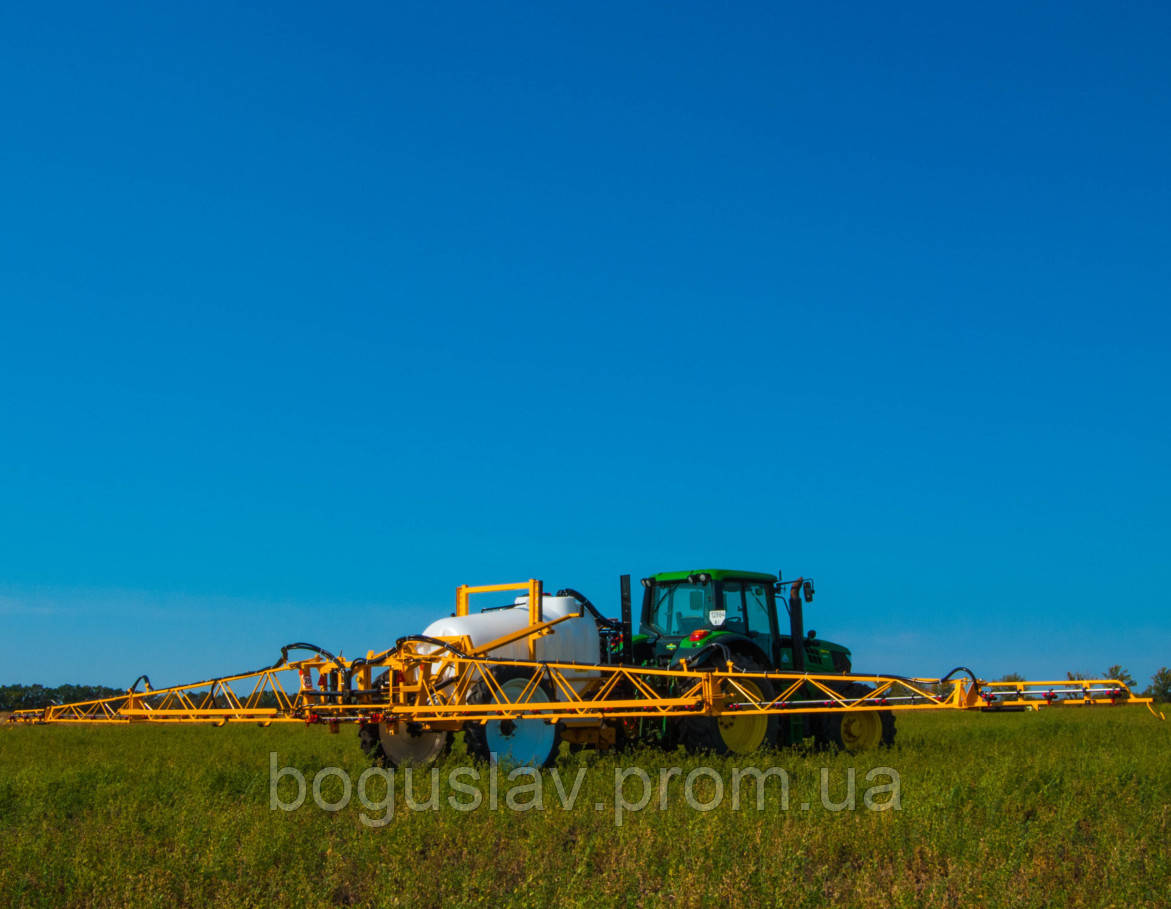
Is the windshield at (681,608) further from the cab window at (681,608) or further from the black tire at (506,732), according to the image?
the black tire at (506,732)

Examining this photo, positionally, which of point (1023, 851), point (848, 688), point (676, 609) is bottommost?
point (1023, 851)

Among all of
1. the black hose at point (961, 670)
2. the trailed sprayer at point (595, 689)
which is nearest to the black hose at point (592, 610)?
the trailed sprayer at point (595, 689)

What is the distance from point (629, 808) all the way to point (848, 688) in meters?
7.51

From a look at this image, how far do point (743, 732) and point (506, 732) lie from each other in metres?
3.65

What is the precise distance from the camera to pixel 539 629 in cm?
1262

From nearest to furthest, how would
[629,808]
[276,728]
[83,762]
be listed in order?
[629,808] → [83,762] → [276,728]

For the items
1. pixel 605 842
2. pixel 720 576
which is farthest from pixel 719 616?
pixel 605 842

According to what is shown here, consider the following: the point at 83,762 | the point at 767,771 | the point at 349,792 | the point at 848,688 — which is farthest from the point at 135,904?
the point at 848,688

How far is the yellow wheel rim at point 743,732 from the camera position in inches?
528

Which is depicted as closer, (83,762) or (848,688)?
(83,762)

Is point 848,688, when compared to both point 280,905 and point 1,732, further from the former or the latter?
point 1,732

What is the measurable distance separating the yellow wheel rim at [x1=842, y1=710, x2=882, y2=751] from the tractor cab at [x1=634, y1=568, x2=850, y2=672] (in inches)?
46.9

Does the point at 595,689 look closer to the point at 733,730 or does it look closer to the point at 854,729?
the point at 733,730

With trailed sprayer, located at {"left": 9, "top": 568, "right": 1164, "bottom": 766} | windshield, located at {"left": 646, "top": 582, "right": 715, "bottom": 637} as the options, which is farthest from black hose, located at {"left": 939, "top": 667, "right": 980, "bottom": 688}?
windshield, located at {"left": 646, "top": 582, "right": 715, "bottom": 637}
